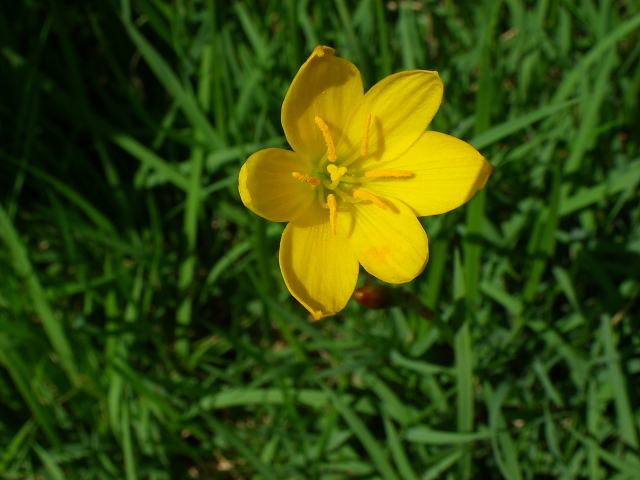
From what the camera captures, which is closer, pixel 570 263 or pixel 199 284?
pixel 570 263

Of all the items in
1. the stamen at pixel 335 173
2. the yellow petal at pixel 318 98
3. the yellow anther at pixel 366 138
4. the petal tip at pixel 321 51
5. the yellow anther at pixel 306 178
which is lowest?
the stamen at pixel 335 173

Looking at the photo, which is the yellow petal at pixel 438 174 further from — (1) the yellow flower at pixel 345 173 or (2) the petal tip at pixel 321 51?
(2) the petal tip at pixel 321 51

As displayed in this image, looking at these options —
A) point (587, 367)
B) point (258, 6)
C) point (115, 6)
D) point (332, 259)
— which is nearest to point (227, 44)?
point (258, 6)

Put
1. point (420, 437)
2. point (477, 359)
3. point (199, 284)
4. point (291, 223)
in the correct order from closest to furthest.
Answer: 1. point (291, 223)
2. point (420, 437)
3. point (477, 359)
4. point (199, 284)

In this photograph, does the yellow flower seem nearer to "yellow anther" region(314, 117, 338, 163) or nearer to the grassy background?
"yellow anther" region(314, 117, 338, 163)

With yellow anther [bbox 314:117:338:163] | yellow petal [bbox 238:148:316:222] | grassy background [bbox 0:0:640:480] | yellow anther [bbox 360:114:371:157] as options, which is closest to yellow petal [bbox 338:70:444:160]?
yellow anther [bbox 360:114:371:157]

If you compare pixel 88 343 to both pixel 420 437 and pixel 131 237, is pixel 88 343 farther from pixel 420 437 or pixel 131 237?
pixel 420 437

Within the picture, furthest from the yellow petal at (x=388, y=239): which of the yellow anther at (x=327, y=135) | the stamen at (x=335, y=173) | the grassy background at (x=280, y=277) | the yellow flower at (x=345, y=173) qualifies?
the grassy background at (x=280, y=277)
